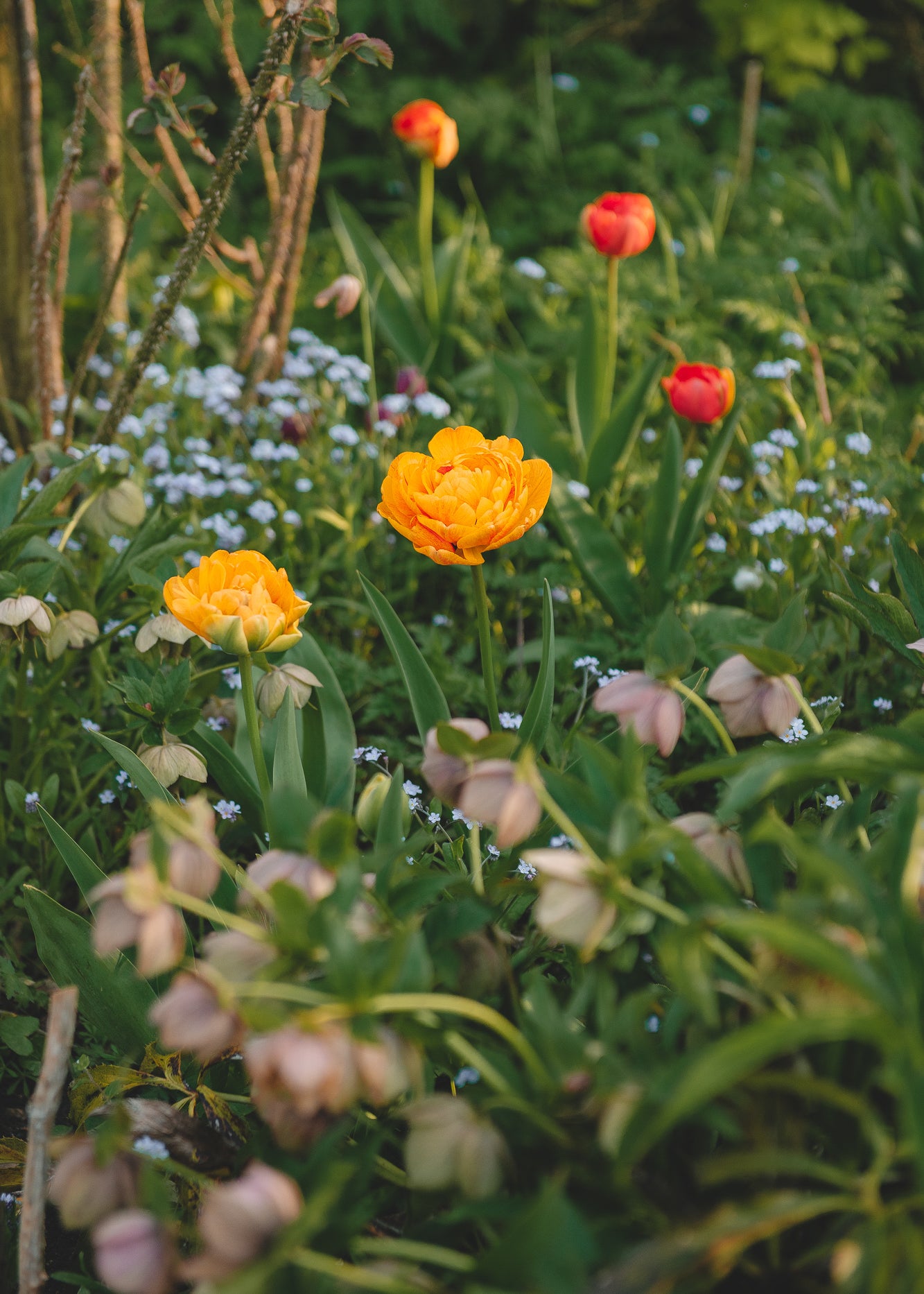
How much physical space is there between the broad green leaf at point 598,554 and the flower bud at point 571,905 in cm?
104

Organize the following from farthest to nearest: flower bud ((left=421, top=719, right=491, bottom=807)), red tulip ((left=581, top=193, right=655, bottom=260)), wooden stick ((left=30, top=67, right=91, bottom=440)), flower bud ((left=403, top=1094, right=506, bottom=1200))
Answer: red tulip ((left=581, top=193, right=655, bottom=260)), wooden stick ((left=30, top=67, right=91, bottom=440)), flower bud ((left=421, top=719, right=491, bottom=807)), flower bud ((left=403, top=1094, right=506, bottom=1200))

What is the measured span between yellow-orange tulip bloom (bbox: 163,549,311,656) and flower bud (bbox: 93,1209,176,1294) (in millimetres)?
522

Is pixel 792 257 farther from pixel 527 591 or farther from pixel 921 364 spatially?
pixel 527 591

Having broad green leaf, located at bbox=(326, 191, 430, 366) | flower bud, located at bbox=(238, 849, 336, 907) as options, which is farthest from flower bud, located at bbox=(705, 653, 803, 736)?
broad green leaf, located at bbox=(326, 191, 430, 366)

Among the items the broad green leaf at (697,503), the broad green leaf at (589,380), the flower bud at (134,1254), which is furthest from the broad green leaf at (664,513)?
the flower bud at (134,1254)

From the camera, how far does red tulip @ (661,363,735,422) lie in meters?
1.74

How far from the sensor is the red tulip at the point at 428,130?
88.7 inches

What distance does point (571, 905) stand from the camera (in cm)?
75

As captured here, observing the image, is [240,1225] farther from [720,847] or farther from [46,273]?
[46,273]

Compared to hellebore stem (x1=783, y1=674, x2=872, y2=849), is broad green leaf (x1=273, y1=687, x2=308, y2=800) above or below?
below

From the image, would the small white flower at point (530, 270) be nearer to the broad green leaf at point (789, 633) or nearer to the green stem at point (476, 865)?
the broad green leaf at point (789, 633)

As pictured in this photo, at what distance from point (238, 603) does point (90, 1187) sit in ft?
1.73

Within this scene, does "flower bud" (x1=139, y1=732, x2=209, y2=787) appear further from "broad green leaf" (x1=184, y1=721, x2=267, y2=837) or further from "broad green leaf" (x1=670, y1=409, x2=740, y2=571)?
"broad green leaf" (x1=670, y1=409, x2=740, y2=571)

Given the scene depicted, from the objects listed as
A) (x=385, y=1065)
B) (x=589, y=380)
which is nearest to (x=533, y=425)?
(x=589, y=380)
